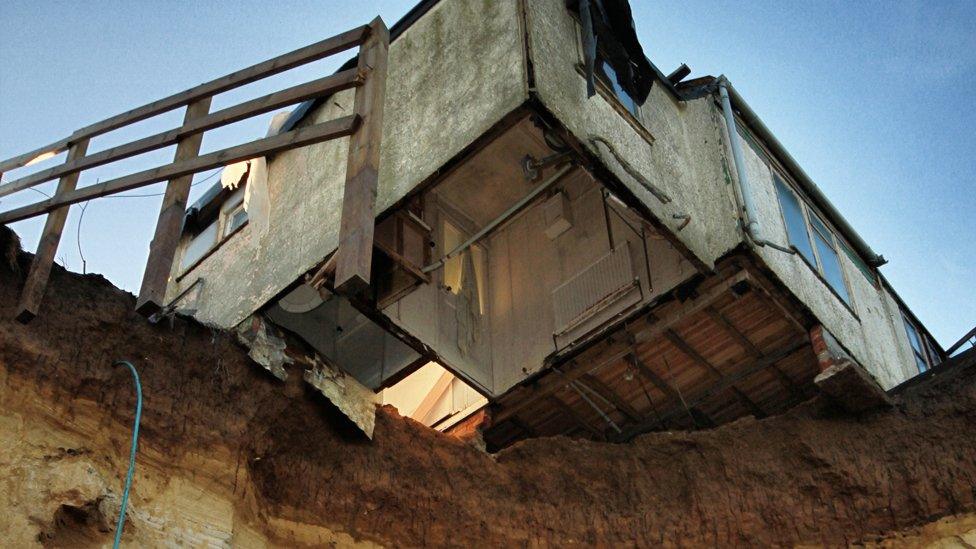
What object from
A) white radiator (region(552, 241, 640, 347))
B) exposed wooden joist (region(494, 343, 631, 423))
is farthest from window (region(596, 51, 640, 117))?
exposed wooden joist (region(494, 343, 631, 423))

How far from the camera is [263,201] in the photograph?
15.0 meters

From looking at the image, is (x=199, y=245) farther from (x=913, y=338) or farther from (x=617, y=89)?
(x=913, y=338)

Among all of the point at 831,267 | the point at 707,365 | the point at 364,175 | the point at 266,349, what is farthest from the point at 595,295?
the point at 364,175

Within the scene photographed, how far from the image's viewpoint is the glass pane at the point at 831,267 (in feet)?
50.4

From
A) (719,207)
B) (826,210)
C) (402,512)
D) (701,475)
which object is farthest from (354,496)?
(826,210)

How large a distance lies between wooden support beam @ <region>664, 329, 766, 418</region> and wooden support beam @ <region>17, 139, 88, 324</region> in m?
7.21

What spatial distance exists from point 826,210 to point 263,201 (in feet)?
27.9

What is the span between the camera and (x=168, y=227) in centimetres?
1034

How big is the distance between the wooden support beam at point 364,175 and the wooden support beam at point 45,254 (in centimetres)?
293

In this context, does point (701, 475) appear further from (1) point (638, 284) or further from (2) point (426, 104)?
(2) point (426, 104)

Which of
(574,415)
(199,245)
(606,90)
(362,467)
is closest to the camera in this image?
(362,467)

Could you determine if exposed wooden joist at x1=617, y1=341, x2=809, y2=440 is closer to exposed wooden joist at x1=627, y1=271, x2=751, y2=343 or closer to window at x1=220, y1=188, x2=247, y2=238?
exposed wooden joist at x1=627, y1=271, x2=751, y2=343

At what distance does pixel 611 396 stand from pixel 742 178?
11.1 feet

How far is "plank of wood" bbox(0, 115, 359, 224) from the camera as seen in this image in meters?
10.5
